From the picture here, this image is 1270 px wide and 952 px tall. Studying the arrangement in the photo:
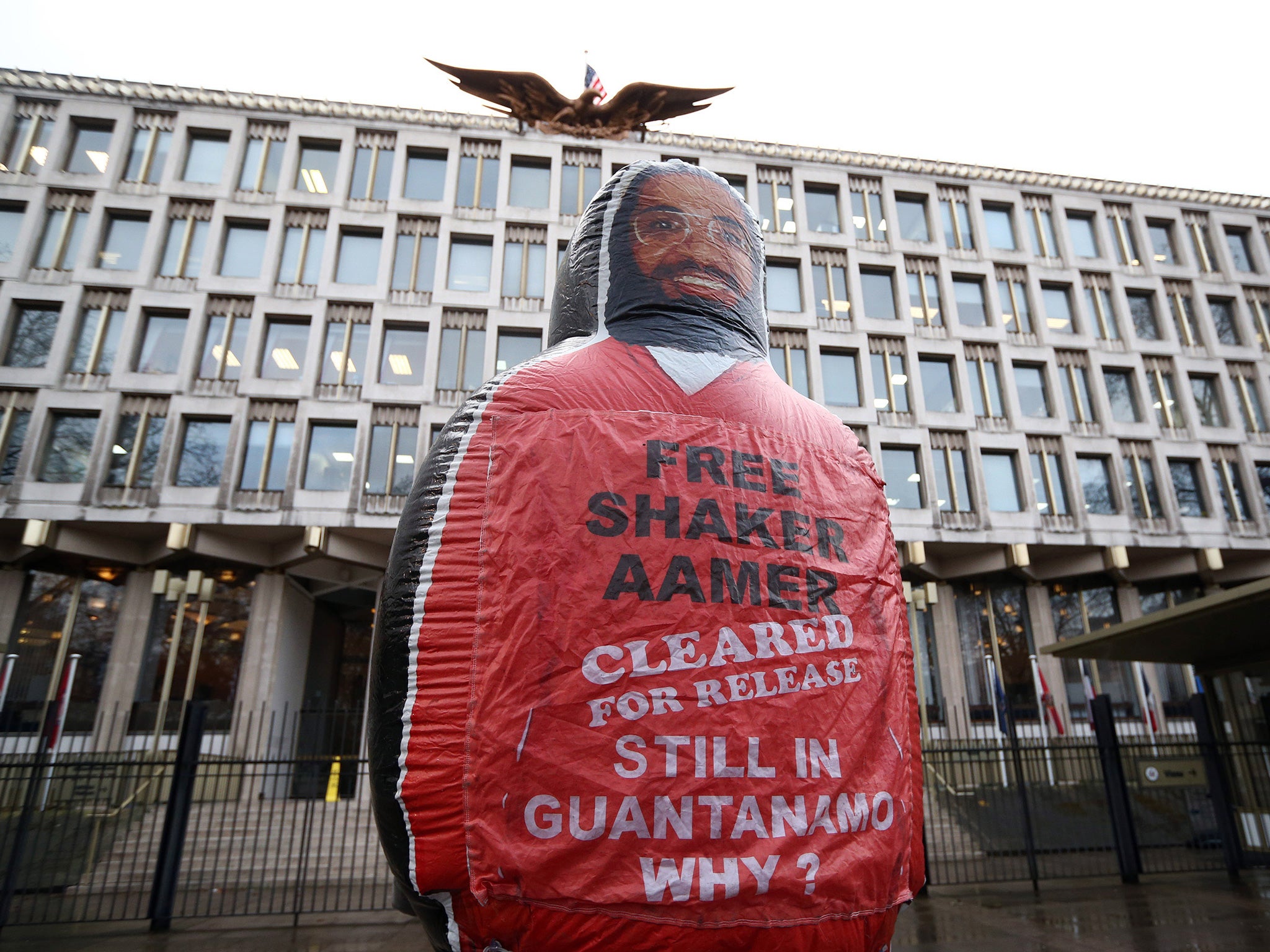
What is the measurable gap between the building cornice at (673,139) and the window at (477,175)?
0.58m

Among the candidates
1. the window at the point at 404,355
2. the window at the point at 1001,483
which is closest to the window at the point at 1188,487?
the window at the point at 1001,483

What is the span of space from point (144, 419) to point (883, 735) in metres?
23.3

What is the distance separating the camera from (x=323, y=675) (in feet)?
84.2

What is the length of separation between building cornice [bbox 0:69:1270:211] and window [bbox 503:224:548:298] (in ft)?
11.8

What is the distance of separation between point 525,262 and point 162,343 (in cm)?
1087

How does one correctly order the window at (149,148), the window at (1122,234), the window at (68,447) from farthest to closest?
the window at (1122,234), the window at (149,148), the window at (68,447)

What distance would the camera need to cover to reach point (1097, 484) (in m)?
24.8

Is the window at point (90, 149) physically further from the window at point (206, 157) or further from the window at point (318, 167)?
the window at point (318, 167)

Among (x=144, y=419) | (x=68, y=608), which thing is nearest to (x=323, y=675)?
(x=68, y=608)

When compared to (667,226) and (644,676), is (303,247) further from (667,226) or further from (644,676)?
(644,676)

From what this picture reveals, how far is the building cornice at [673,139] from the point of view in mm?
23656

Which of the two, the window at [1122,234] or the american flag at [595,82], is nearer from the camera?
the american flag at [595,82]

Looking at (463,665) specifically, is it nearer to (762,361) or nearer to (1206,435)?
(762,361)

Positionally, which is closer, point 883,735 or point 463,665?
point 463,665
